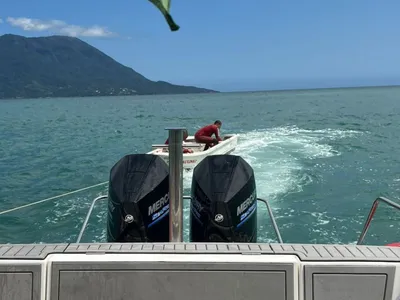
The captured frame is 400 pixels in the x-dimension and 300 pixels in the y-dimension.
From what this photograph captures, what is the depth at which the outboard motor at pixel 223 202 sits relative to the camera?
2.93 metres

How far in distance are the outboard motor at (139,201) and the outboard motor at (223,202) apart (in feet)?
0.82

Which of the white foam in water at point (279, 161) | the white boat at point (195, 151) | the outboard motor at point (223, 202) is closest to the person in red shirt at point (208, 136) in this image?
the white boat at point (195, 151)

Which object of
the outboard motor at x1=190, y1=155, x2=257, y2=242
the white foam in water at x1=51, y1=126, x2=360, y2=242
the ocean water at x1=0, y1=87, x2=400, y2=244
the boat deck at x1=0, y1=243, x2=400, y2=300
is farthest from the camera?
the white foam in water at x1=51, y1=126, x2=360, y2=242

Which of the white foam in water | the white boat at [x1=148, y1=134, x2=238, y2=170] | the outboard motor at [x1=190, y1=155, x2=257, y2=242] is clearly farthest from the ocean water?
the outboard motor at [x1=190, y1=155, x2=257, y2=242]

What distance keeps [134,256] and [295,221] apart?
5.93 metres

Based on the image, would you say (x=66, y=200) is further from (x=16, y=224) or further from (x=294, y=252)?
(x=294, y=252)

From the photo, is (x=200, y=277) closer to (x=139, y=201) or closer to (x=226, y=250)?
(x=226, y=250)

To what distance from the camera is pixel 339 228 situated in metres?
7.15

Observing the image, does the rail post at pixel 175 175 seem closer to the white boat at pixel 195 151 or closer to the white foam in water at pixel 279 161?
the white foam in water at pixel 279 161

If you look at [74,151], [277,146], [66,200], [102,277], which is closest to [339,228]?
[66,200]

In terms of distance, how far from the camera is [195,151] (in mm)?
12758

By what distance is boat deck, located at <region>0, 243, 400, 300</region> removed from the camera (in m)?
1.87

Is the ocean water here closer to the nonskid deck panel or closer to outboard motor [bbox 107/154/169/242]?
outboard motor [bbox 107/154/169/242]

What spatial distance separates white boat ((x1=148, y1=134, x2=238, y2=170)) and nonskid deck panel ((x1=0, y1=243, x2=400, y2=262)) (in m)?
7.50
